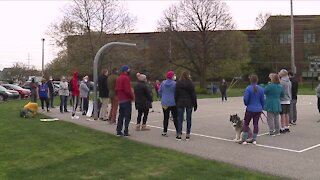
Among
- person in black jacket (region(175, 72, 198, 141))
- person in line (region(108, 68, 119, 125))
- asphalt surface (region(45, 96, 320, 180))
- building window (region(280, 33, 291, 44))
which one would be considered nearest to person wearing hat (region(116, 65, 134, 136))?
asphalt surface (region(45, 96, 320, 180))

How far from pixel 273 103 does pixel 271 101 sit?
0.08m

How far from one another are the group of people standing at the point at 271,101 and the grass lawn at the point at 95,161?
7.99 ft

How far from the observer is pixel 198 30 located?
48812mm

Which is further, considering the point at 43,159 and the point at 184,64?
the point at 184,64

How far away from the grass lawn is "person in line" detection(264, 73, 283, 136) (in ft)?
12.2

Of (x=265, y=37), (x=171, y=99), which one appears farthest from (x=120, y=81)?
(x=265, y=37)

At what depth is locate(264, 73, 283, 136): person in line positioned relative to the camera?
11.5m

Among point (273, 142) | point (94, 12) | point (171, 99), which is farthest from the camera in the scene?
point (94, 12)

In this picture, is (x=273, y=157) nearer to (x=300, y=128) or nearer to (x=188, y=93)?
(x=188, y=93)

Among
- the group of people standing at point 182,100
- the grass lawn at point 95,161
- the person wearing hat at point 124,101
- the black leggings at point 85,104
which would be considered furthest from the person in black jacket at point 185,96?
the black leggings at point 85,104

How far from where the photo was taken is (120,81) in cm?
1175

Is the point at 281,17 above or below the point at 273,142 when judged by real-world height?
above

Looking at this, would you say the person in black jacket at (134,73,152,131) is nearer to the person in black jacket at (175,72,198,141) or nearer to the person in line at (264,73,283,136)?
the person in black jacket at (175,72,198,141)

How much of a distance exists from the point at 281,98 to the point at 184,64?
38.5 metres
